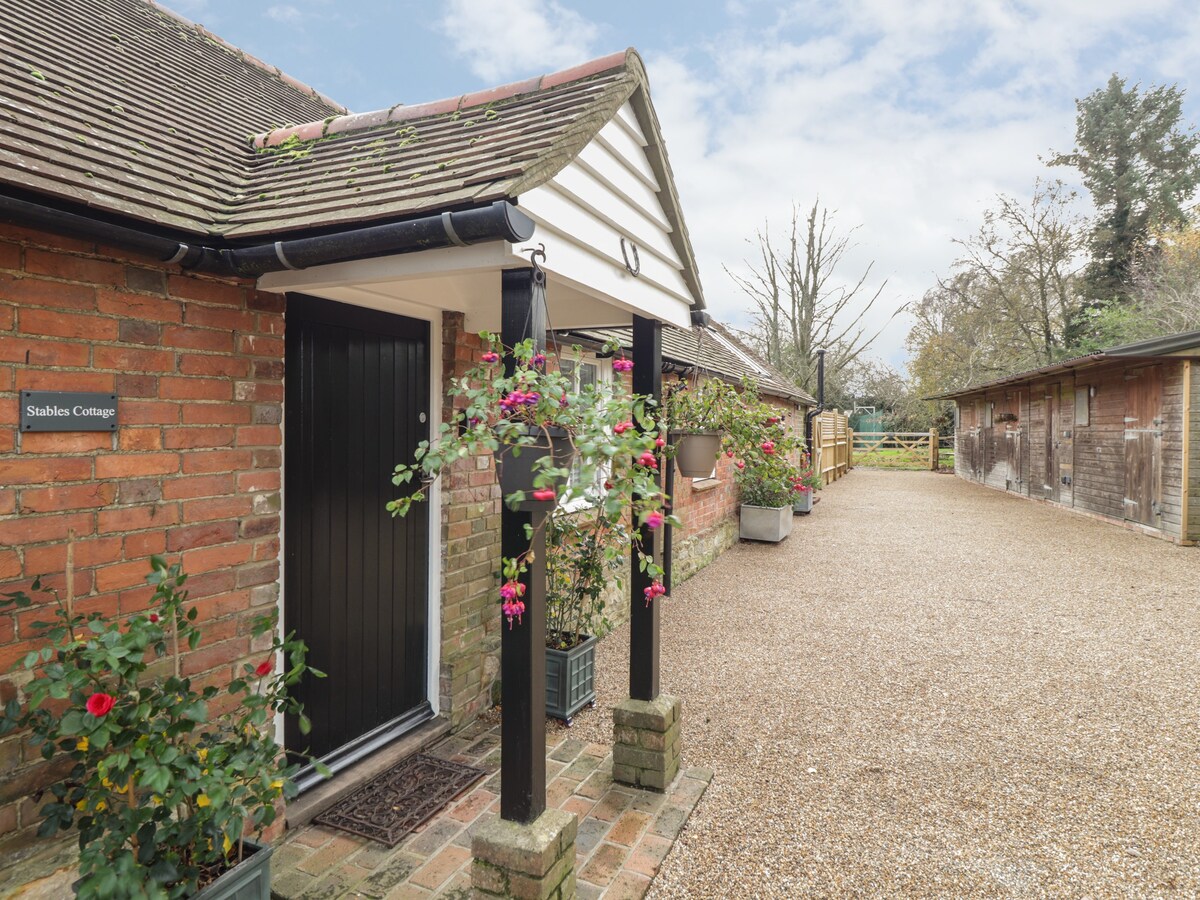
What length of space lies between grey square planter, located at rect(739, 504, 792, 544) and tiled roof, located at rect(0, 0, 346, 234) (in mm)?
8515

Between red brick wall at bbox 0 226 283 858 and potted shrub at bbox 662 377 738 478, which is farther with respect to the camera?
potted shrub at bbox 662 377 738 478

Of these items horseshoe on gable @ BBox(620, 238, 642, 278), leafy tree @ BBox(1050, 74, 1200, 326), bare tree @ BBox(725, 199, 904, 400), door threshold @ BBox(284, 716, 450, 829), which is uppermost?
leafy tree @ BBox(1050, 74, 1200, 326)

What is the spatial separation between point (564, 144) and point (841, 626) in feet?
18.7

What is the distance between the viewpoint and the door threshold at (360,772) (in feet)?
9.85

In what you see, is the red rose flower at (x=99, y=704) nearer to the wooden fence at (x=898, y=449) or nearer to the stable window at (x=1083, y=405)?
the stable window at (x=1083, y=405)

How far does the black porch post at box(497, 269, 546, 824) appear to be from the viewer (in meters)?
2.29

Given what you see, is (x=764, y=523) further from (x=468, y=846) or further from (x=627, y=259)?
(x=468, y=846)

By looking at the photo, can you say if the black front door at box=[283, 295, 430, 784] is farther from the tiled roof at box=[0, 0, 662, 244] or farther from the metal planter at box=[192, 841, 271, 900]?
the metal planter at box=[192, 841, 271, 900]

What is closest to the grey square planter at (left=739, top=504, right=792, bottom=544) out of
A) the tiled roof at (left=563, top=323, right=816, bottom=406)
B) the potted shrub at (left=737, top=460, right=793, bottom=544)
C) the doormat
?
the potted shrub at (left=737, top=460, right=793, bottom=544)

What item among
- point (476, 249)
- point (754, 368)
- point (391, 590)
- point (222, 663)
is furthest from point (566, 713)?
point (754, 368)

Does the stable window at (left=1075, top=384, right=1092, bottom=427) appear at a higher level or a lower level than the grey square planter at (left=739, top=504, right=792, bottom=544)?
higher

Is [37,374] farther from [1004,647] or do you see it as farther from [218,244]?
[1004,647]

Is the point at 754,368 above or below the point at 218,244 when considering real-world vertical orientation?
above

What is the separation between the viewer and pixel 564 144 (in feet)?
7.77
